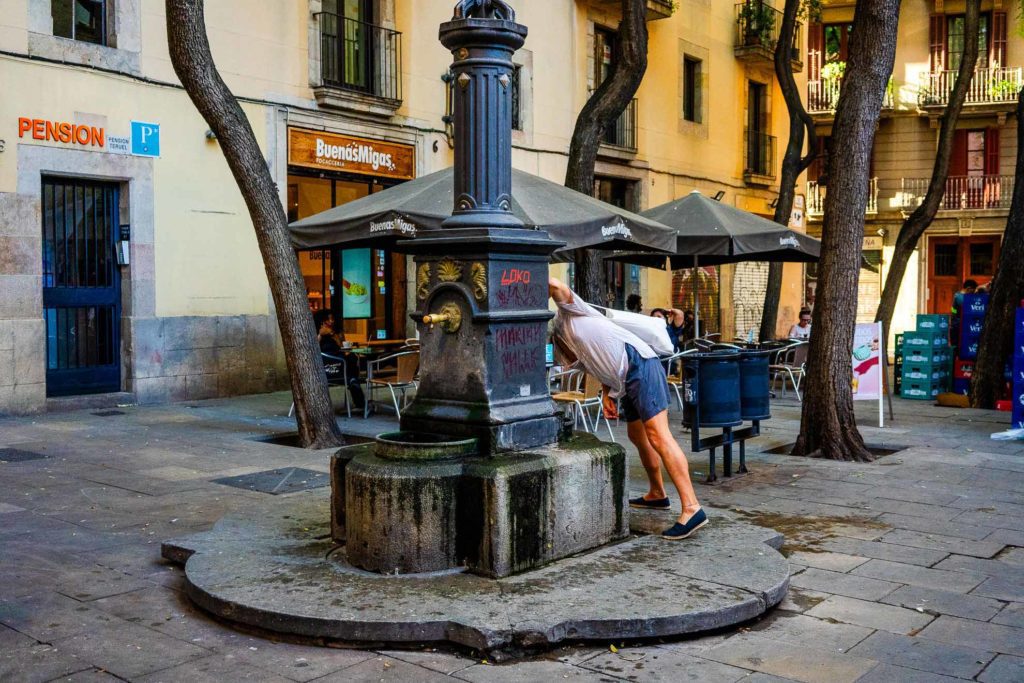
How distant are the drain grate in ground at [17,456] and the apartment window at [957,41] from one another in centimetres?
2928

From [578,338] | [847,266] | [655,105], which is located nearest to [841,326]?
[847,266]

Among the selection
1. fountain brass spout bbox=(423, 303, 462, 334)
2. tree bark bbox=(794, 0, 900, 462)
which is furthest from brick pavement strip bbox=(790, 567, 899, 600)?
tree bark bbox=(794, 0, 900, 462)

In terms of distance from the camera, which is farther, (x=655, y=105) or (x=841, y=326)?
(x=655, y=105)

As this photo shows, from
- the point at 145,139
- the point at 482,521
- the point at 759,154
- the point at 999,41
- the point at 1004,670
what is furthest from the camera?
the point at 999,41

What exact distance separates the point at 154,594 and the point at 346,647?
130cm

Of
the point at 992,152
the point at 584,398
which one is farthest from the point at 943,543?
the point at 992,152

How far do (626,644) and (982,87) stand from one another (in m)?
30.8

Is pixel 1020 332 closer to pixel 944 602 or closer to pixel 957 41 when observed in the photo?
pixel 944 602

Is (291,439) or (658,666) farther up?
(291,439)

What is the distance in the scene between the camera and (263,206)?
31.1ft

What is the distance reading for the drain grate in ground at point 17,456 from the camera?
8.84 metres

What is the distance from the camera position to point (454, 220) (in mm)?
5605

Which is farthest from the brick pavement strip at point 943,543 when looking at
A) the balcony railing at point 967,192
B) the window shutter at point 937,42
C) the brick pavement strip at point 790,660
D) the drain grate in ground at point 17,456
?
the window shutter at point 937,42

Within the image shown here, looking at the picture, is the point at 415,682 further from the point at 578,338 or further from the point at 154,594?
the point at 578,338
